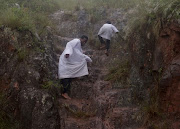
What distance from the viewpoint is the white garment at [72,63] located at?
19.6 ft

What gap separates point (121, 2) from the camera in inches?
404

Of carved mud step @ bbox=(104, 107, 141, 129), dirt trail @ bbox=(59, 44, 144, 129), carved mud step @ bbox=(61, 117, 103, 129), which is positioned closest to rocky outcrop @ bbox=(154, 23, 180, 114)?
carved mud step @ bbox=(104, 107, 141, 129)

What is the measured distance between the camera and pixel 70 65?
6078 millimetres

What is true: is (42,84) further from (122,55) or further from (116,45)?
(116,45)

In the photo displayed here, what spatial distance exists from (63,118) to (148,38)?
2.91 metres

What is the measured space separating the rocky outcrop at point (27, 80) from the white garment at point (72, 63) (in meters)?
0.32

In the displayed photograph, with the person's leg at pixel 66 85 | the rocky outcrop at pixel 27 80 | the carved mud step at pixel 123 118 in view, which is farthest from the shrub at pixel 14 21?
the carved mud step at pixel 123 118

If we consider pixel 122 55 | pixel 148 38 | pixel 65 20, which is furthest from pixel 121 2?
pixel 148 38

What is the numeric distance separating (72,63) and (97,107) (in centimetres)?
140

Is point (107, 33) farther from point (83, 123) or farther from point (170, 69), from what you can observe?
point (83, 123)

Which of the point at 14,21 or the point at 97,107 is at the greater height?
the point at 14,21

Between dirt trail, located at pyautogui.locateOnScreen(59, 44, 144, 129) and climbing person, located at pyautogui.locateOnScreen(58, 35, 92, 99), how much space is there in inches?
12.1

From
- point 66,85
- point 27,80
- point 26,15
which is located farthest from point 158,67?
point 26,15

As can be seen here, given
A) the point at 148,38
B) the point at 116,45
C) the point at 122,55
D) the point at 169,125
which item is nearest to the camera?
the point at 169,125
